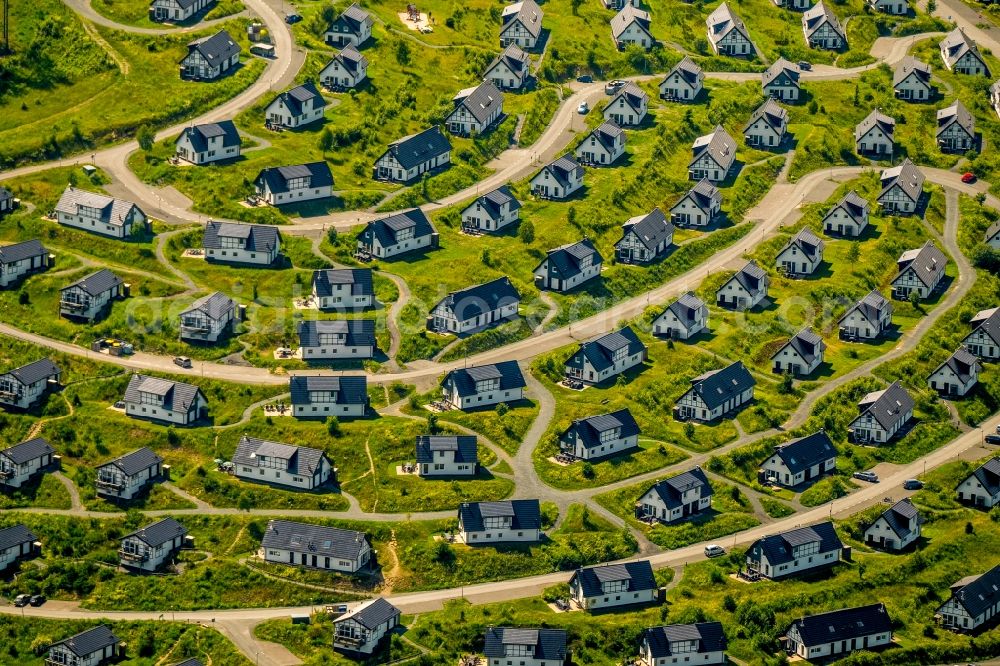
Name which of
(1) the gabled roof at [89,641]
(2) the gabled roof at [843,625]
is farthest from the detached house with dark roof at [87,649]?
(2) the gabled roof at [843,625]

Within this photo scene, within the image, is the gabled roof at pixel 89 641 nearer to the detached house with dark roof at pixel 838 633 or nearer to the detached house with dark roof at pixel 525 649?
the detached house with dark roof at pixel 525 649

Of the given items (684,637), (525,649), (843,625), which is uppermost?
(843,625)

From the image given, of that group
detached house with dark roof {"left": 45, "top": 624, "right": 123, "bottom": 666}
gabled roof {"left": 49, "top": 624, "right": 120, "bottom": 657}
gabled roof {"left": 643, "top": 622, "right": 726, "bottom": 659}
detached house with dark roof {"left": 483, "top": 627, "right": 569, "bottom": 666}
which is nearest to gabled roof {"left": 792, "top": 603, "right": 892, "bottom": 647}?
gabled roof {"left": 643, "top": 622, "right": 726, "bottom": 659}

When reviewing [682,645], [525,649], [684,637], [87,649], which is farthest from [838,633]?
[87,649]

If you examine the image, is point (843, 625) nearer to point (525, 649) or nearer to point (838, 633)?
point (838, 633)

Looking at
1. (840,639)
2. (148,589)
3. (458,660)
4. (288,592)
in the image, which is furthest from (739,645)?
(148,589)

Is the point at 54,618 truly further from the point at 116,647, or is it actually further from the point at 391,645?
the point at 391,645

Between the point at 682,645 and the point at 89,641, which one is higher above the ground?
the point at 682,645
